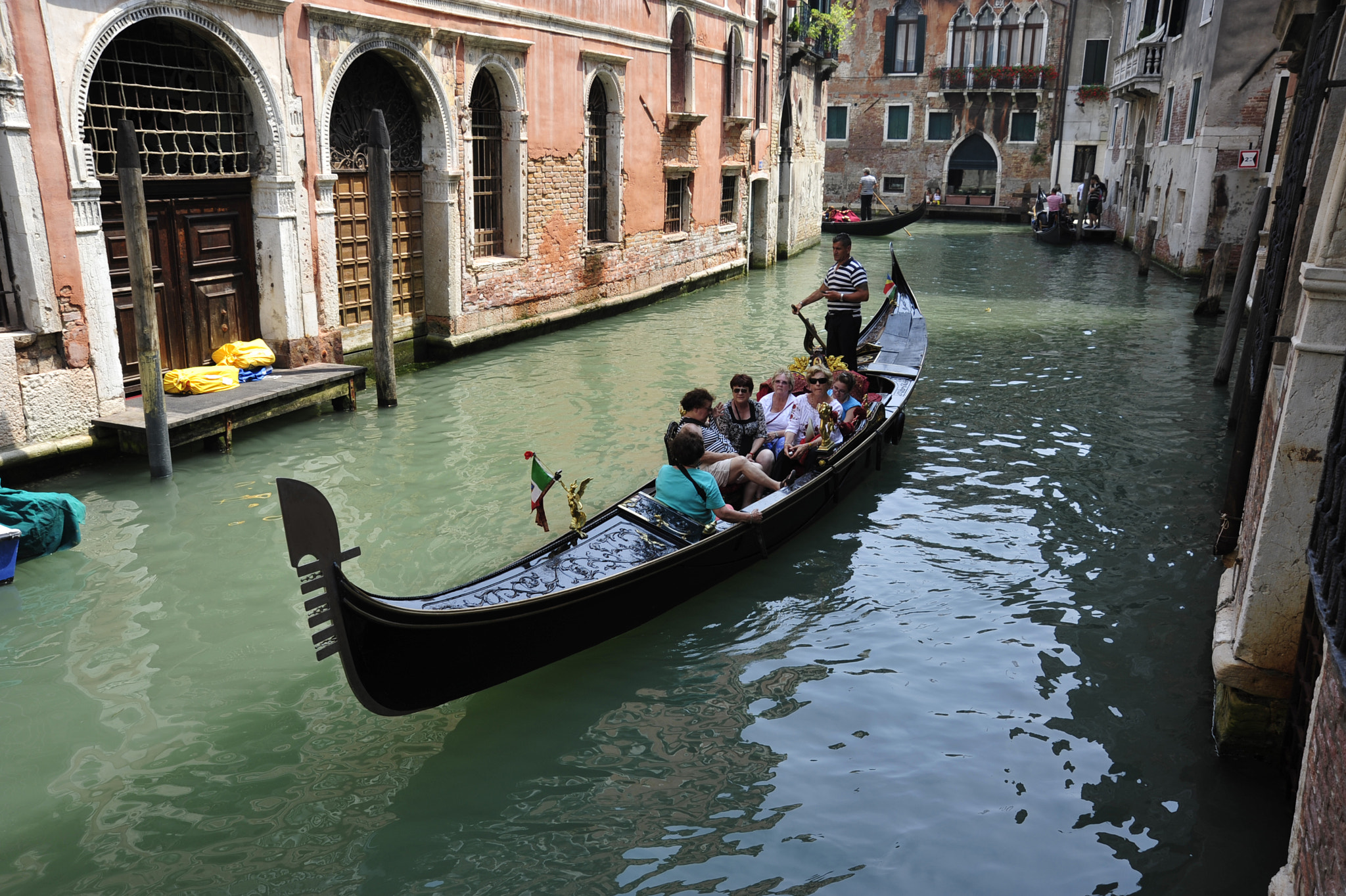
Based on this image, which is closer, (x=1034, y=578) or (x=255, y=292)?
(x=1034, y=578)

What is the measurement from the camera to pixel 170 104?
6.20m

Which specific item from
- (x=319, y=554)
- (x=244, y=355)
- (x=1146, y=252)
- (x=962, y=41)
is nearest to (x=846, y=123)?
(x=962, y=41)

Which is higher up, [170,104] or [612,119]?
[612,119]

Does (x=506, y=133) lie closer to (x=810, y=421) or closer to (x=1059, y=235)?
(x=810, y=421)

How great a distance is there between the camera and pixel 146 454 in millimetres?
5648

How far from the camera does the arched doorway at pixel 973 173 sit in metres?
27.2

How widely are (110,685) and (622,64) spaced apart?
8.85 metres

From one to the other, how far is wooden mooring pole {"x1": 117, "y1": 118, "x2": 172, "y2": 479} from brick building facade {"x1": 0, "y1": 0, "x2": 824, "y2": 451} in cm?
44

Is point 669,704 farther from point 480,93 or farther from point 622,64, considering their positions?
point 622,64

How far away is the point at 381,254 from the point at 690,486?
11.5 ft

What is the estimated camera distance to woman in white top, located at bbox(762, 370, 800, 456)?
521 centimetres

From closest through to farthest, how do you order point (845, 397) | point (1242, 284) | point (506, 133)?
point (845, 397), point (1242, 284), point (506, 133)

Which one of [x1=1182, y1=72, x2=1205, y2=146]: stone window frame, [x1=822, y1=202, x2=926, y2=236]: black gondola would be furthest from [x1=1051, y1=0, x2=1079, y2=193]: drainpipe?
[x1=1182, y1=72, x2=1205, y2=146]: stone window frame

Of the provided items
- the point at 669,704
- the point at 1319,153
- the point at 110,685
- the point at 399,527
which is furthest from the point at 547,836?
the point at 1319,153
